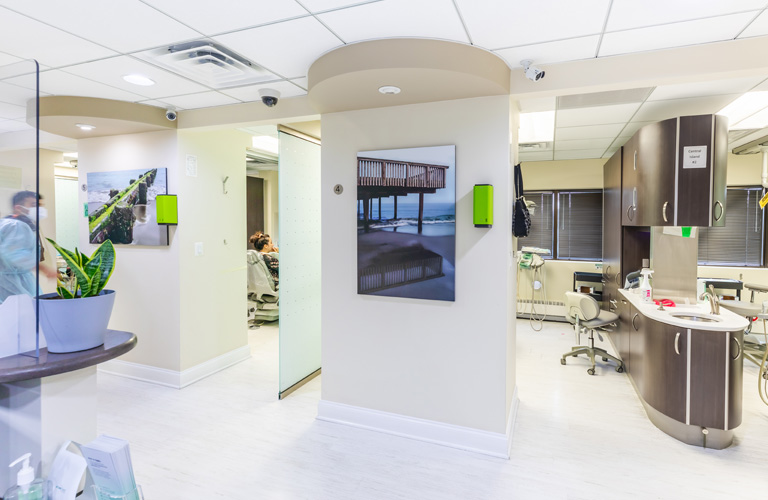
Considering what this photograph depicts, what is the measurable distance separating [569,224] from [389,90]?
4.74 metres

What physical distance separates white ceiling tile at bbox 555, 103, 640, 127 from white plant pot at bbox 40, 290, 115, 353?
11.8 ft

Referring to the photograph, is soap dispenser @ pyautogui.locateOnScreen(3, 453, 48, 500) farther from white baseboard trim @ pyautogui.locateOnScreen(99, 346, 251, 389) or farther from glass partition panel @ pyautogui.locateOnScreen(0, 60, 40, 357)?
white baseboard trim @ pyautogui.locateOnScreen(99, 346, 251, 389)

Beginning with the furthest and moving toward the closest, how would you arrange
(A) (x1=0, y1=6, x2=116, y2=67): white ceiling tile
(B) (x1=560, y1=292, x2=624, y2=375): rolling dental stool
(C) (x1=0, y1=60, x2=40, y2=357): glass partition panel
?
(B) (x1=560, y1=292, x2=624, y2=375): rolling dental stool, (A) (x1=0, y1=6, x2=116, y2=67): white ceiling tile, (C) (x1=0, y1=60, x2=40, y2=357): glass partition panel

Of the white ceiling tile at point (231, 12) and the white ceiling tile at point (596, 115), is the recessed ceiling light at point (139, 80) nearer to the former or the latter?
the white ceiling tile at point (231, 12)

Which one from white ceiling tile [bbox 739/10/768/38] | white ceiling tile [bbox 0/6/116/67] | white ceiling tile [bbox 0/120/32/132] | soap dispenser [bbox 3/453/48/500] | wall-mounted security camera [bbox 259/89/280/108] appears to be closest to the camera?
soap dispenser [bbox 3/453/48/500]

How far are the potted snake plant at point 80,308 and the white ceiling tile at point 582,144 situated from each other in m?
4.72

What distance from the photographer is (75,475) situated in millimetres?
1329

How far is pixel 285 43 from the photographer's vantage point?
87.7 inches

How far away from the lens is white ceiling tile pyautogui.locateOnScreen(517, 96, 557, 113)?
307 centimetres

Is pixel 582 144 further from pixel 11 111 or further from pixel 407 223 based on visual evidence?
pixel 11 111

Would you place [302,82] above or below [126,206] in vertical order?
above

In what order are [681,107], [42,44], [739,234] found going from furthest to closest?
[739,234]
[681,107]
[42,44]

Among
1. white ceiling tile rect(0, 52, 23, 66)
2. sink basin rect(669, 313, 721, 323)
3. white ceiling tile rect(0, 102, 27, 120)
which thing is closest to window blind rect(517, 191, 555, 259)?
sink basin rect(669, 313, 721, 323)

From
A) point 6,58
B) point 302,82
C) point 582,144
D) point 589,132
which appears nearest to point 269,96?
point 302,82
